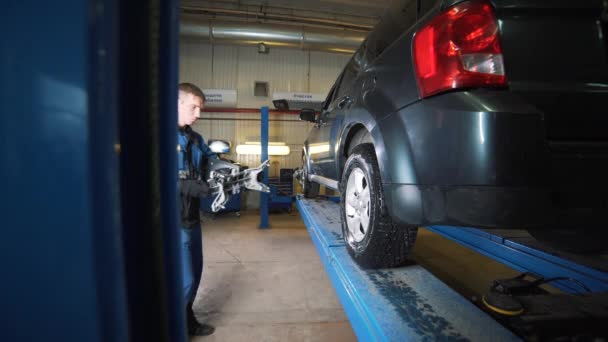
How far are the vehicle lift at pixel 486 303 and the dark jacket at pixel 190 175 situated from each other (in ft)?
3.52

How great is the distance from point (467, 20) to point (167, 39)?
→ 2.77 ft

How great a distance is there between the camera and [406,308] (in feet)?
3.55

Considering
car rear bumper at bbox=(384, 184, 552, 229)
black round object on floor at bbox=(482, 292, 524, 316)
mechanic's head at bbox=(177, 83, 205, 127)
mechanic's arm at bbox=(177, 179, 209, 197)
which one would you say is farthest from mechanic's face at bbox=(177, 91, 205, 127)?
black round object on floor at bbox=(482, 292, 524, 316)

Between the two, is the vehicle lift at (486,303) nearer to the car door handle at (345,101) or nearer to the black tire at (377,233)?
the black tire at (377,233)

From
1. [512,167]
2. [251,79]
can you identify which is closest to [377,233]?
[512,167]

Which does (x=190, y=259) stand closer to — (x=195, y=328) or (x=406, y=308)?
(x=195, y=328)

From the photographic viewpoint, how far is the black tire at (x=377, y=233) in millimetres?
1271

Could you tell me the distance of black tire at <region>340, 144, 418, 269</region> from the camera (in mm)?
1271

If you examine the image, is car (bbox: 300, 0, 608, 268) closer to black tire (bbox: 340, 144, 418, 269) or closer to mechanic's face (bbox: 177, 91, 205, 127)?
black tire (bbox: 340, 144, 418, 269)

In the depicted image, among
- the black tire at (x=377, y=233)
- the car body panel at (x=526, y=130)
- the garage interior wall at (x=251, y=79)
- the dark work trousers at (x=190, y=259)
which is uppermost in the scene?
the garage interior wall at (x=251, y=79)

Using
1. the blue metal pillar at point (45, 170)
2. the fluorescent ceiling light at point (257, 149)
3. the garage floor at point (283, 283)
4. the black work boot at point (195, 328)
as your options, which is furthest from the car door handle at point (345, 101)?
the fluorescent ceiling light at point (257, 149)

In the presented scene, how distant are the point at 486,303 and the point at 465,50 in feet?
3.15

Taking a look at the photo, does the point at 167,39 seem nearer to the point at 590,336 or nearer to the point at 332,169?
the point at 590,336

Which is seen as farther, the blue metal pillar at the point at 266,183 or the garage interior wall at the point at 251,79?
the garage interior wall at the point at 251,79
